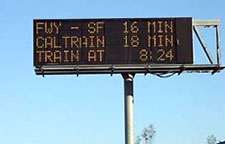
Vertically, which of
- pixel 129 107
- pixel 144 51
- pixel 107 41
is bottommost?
pixel 129 107

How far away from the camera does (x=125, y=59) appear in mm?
24844

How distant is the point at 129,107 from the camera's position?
1055 inches

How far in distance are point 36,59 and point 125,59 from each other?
11.4 feet

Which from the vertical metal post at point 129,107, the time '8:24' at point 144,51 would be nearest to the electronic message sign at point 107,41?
the time '8:24' at point 144,51

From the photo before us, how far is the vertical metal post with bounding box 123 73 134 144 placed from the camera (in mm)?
26405

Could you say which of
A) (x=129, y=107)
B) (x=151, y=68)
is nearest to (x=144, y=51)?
(x=151, y=68)

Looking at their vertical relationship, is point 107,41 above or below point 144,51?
above

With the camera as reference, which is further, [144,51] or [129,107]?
[129,107]

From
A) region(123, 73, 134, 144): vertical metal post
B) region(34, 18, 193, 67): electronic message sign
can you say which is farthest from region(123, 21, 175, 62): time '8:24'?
region(123, 73, 134, 144): vertical metal post

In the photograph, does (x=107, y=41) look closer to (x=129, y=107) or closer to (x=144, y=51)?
(x=144, y=51)

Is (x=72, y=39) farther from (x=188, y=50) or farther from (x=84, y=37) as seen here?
(x=188, y=50)

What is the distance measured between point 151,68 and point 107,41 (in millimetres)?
2091

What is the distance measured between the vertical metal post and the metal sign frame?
114 centimetres

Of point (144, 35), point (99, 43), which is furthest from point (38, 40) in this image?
point (144, 35)
